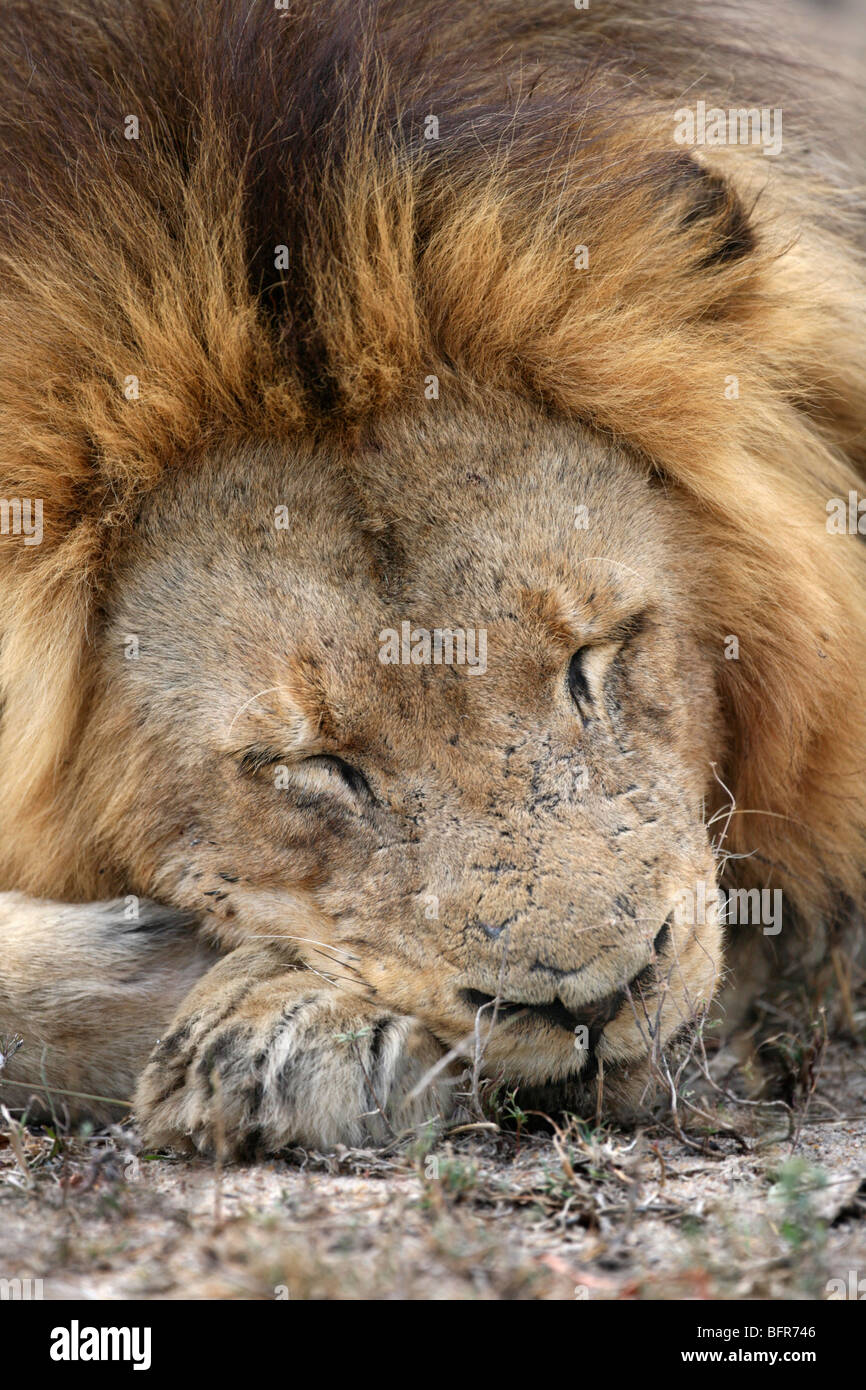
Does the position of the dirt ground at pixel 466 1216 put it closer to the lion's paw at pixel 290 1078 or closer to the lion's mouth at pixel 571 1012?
the lion's paw at pixel 290 1078

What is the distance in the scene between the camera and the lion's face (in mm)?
2828

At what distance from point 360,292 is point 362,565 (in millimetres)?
559

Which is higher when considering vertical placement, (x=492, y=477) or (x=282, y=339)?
(x=282, y=339)

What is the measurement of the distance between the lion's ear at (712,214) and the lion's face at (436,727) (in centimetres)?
50

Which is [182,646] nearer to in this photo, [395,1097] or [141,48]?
[395,1097]

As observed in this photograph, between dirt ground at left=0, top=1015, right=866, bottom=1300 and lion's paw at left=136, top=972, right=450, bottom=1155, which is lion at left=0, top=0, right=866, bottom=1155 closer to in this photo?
lion's paw at left=136, top=972, right=450, bottom=1155

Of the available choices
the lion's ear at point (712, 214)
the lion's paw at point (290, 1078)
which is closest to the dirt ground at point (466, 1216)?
the lion's paw at point (290, 1078)

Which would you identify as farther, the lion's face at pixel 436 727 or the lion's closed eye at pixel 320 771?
the lion's closed eye at pixel 320 771

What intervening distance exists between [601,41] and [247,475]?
1.61m

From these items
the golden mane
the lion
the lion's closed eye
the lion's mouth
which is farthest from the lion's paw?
the golden mane

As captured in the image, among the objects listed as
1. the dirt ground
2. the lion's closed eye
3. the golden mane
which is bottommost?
the dirt ground

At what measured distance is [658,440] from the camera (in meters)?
3.22

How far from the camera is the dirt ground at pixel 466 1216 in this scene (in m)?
2.22

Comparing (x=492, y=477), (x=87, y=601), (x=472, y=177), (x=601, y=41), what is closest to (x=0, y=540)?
(x=87, y=601)
